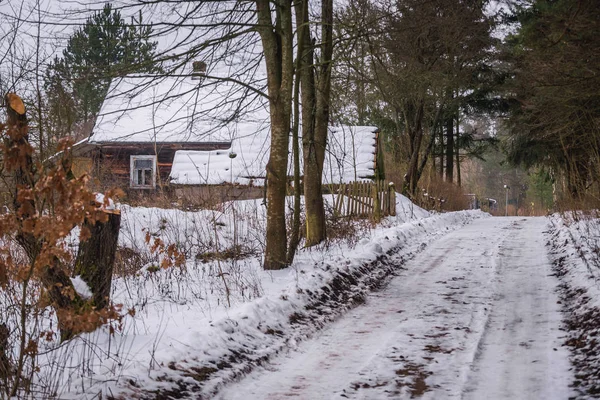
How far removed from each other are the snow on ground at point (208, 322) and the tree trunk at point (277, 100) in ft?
2.46

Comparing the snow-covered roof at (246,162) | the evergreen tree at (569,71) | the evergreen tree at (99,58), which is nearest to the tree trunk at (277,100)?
the evergreen tree at (99,58)

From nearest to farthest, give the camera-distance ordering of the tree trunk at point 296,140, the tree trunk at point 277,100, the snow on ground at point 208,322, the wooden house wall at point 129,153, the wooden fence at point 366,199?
the snow on ground at point 208,322 < the tree trunk at point 277,100 < the tree trunk at point 296,140 < the wooden fence at point 366,199 < the wooden house wall at point 129,153

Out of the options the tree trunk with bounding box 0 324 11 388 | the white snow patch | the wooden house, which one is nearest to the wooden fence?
the wooden house

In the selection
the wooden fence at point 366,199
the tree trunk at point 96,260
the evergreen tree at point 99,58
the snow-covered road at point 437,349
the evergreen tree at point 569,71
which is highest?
the evergreen tree at point 569,71

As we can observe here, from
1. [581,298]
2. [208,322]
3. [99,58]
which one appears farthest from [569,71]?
[208,322]

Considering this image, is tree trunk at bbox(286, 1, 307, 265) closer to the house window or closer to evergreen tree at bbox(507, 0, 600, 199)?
evergreen tree at bbox(507, 0, 600, 199)

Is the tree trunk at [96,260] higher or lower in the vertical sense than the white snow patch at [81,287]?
higher

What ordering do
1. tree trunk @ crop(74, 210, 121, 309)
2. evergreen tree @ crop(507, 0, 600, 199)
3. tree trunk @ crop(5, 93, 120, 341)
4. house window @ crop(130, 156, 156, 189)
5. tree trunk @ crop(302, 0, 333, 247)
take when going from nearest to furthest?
tree trunk @ crop(5, 93, 120, 341), tree trunk @ crop(74, 210, 121, 309), evergreen tree @ crop(507, 0, 600, 199), tree trunk @ crop(302, 0, 333, 247), house window @ crop(130, 156, 156, 189)

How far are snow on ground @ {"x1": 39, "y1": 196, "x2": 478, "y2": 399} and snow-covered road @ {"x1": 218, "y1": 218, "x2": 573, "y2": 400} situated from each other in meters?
0.27

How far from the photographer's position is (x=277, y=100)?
902 centimetres

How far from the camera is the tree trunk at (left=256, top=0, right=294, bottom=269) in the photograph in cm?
899

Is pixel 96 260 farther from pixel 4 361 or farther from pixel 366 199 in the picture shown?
pixel 366 199

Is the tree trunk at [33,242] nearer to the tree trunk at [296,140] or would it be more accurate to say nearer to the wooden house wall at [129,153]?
the tree trunk at [296,140]

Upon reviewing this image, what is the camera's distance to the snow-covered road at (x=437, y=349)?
4.80m
